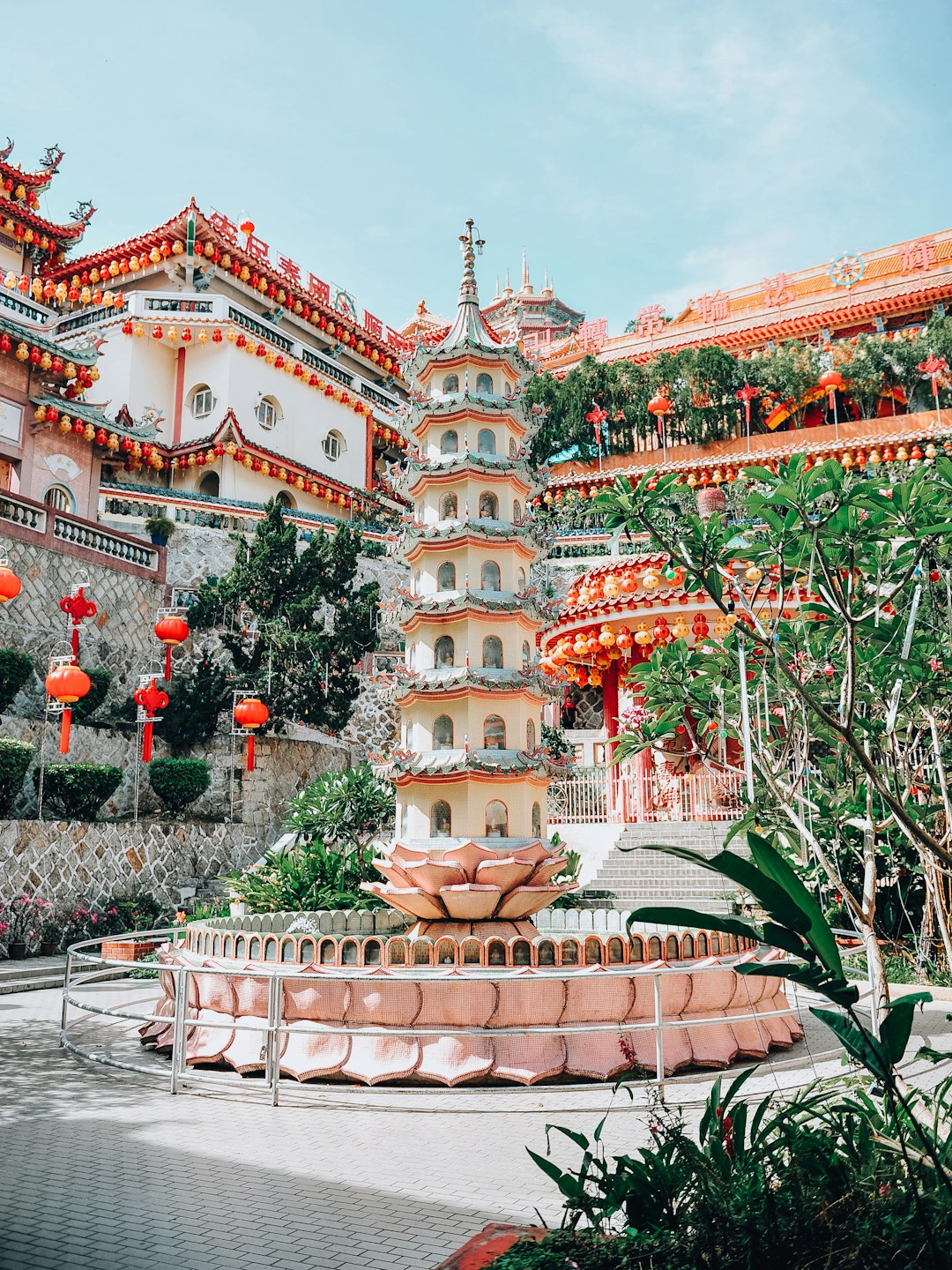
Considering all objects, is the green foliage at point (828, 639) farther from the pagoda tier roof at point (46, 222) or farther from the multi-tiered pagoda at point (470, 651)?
the pagoda tier roof at point (46, 222)

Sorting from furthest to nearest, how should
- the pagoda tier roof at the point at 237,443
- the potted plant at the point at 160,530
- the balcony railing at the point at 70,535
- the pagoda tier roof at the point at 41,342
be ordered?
the pagoda tier roof at the point at 237,443 < the potted plant at the point at 160,530 < the pagoda tier roof at the point at 41,342 < the balcony railing at the point at 70,535

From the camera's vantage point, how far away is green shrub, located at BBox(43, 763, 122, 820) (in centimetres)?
1684

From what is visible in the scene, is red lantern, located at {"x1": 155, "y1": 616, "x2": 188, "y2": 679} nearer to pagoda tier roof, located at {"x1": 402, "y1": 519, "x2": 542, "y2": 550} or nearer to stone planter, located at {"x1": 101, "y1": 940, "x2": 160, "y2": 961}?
stone planter, located at {"x1": 101, "y1": 940, "x2": 160, "y2": 961}

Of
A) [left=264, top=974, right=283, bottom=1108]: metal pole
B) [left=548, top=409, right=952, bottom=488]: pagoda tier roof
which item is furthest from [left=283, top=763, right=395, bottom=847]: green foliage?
[left=548, top=409, right=952, bottom=488]: pagoda tier roof

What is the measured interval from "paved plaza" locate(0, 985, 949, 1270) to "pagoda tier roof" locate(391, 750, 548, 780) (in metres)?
3.24

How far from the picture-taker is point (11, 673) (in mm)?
17109

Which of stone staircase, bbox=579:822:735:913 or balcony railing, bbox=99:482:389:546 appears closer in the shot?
stone staircase, bbox=579:822:735:913

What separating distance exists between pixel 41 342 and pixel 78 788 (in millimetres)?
11259

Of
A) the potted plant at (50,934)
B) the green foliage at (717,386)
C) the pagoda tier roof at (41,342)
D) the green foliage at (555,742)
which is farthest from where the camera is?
the green foliage at (717,386)

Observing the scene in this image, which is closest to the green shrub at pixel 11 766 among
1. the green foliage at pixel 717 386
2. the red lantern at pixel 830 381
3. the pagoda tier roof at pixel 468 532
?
the pagoda tier roof at pixel 468 532

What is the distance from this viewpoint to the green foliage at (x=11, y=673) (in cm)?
1703

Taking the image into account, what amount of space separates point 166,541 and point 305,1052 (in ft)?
61.0

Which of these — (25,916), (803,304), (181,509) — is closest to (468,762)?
(25,916)

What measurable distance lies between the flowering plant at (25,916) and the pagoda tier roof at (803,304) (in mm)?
32207
